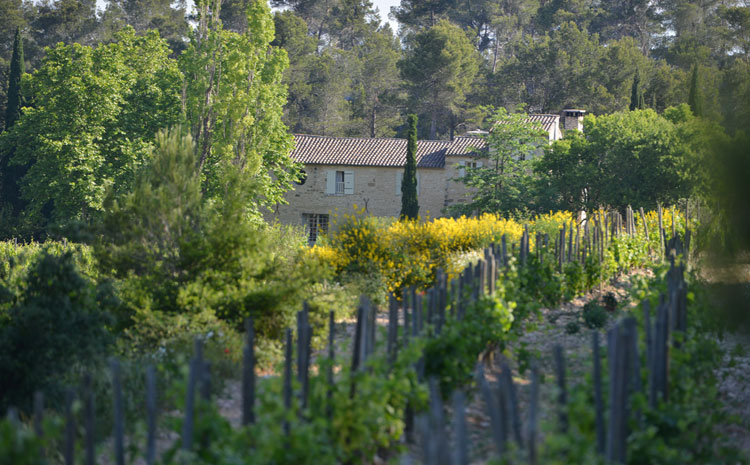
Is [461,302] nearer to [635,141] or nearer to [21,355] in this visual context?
[21,355]

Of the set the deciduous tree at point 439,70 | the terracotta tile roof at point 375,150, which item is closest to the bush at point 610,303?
the terracotta tile roof at point 375,150

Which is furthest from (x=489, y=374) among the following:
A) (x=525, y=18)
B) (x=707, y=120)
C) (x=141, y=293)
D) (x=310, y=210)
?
(x=525, y=18)

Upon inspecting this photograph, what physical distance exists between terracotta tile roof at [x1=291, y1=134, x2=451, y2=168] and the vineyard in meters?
26.1

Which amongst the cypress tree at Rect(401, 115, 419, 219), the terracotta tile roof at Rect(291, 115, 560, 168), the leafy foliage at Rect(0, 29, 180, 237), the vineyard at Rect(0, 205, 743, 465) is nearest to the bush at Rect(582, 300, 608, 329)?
the vineyard at Rect(0, 205, 743, 465)

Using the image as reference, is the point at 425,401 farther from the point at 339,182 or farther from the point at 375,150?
the point at 375,150

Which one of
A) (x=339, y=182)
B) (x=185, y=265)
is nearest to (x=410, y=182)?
(x=339, y=182)

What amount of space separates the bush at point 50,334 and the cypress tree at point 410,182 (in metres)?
24.1

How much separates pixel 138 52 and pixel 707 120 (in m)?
30.0

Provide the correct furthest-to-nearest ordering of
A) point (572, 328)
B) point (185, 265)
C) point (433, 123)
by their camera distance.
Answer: point (433, 123) → point (572, 328) → point (185, 265)

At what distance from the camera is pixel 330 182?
3694 centimetres

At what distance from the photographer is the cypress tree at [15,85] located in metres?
34.5

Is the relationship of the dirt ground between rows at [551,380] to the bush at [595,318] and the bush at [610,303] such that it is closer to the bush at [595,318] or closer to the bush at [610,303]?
the bush at [595,318]

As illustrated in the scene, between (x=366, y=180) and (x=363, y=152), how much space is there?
4.76 ft

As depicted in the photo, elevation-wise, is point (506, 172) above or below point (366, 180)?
above
